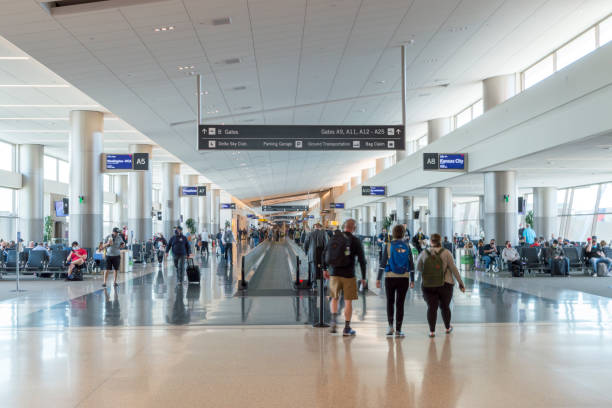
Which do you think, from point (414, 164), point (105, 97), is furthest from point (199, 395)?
point (414, 164)

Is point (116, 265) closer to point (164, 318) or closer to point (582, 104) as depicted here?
point (164, 318)

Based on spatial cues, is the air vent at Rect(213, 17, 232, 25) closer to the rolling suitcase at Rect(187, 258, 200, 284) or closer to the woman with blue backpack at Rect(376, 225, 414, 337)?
the woman with blue backpack at Rect(376, 225, 414, 337)

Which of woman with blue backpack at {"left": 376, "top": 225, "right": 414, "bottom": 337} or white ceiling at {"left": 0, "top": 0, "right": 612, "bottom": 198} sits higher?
white ceiling at {"left": 0, "top": 0, "right": 612, "bottom": 198}

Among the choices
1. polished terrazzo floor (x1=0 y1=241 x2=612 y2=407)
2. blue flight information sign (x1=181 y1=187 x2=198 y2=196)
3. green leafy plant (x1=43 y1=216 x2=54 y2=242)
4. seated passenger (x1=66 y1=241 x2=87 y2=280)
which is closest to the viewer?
polished terrazzo floor (x1=0 y1=241 x2=612 y2=407)

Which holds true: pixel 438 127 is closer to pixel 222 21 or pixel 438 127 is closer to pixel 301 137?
pixel 301 137

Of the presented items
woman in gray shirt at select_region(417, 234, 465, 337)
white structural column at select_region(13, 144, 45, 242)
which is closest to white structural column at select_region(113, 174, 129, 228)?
white structural column at select_region(13, 144, 45, 242)

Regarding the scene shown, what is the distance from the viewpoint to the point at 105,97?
46.7 ft

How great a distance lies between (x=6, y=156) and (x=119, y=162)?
11.9 m

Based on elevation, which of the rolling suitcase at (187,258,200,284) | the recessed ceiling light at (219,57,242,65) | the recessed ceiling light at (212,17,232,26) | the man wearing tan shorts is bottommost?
the rolling suitcase at (187,258,200,284)

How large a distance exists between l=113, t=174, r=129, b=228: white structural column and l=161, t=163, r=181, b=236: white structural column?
32.8 ft

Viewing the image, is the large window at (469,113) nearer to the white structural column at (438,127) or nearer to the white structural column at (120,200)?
the white structural column at (438,127)

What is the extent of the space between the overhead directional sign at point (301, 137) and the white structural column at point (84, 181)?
852 cm

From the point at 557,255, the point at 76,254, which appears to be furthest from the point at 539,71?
the point at 76,254

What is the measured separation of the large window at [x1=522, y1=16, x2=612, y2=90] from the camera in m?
14.2
